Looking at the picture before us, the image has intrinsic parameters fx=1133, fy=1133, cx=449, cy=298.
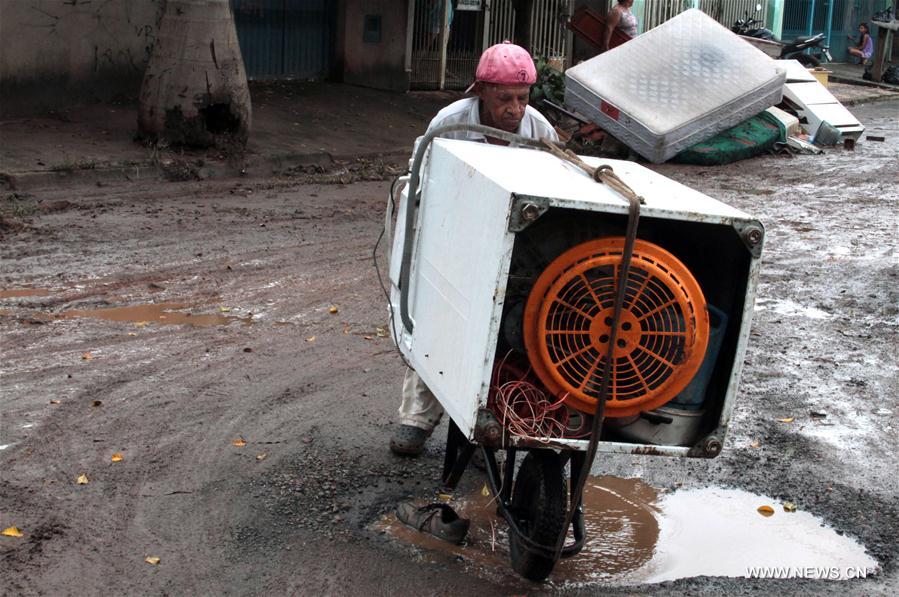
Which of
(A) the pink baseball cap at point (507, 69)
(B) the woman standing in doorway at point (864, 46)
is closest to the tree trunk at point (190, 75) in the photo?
(A) the pink baseball cap at point (507, 69)

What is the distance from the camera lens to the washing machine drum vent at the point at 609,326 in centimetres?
350

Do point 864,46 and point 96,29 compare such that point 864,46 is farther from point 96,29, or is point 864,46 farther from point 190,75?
point 190,75

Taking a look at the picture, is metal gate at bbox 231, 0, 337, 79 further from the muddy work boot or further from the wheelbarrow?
the wheelbarrow

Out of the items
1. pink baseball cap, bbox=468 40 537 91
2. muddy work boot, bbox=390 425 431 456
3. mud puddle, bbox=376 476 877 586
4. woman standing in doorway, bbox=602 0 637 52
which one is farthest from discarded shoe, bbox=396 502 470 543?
woman standing in doorway, bbox=602 0 637 52

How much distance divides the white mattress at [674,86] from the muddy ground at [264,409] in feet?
15.0

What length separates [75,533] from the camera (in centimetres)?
420

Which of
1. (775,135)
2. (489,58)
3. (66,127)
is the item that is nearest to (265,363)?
(489,58)

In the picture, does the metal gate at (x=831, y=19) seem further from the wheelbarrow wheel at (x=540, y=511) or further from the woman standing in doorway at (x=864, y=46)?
the wheelbarrow wheel at (x=540, y=511)

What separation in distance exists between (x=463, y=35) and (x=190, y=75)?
8757mm

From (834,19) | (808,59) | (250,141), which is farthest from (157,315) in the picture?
(834,19)

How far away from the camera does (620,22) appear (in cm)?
1748

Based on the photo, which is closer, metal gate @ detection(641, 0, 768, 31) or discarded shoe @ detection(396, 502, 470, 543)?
discarded shoe @ detection(396, 502, 470, 543)

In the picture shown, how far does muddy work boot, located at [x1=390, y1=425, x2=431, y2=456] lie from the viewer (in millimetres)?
5078

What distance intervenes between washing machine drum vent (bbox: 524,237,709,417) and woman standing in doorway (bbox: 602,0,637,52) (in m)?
14.2
